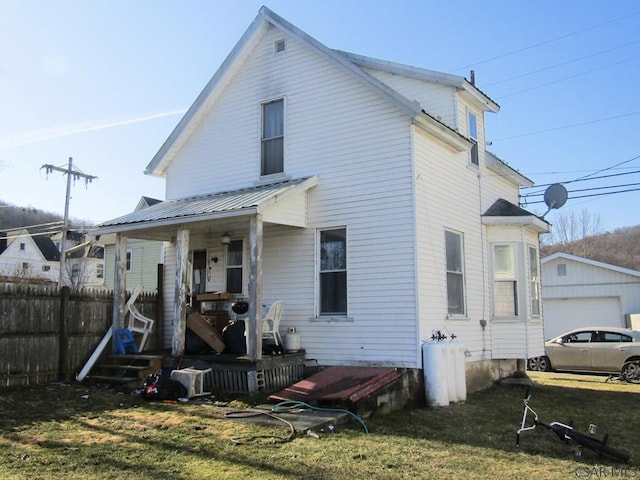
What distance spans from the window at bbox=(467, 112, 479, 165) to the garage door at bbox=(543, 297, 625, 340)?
1423cm

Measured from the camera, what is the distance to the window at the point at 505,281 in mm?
12891

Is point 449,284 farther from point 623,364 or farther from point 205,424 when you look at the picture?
point 623,364

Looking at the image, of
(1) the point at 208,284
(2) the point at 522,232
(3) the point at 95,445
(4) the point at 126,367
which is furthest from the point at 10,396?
(2) the point at 522,232

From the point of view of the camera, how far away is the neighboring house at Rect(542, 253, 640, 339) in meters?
24.0

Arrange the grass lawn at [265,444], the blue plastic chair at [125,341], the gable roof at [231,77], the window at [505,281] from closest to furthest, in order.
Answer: the grass lawn at [265,444]
the gable roof at [231,77]
the blue plastic chair at [125,341]
the window at [505,281]

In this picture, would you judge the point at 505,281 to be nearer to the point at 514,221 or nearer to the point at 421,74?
the point at 514,221

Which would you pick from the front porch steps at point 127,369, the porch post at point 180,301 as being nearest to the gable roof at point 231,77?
the porch post at point 180,301

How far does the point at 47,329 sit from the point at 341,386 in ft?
19.3

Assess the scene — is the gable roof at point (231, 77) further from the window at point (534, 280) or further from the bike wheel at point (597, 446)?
the bike wheel at point (597, 446)

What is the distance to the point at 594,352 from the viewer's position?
54.2ft

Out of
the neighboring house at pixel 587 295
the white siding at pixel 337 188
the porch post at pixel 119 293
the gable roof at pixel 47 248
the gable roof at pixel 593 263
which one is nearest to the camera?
the white siding at pixel 337 188

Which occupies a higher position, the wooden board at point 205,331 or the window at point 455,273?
the window at point 455,273

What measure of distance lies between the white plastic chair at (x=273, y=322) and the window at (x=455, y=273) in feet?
10.9

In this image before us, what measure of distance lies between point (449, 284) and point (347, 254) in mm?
2224
